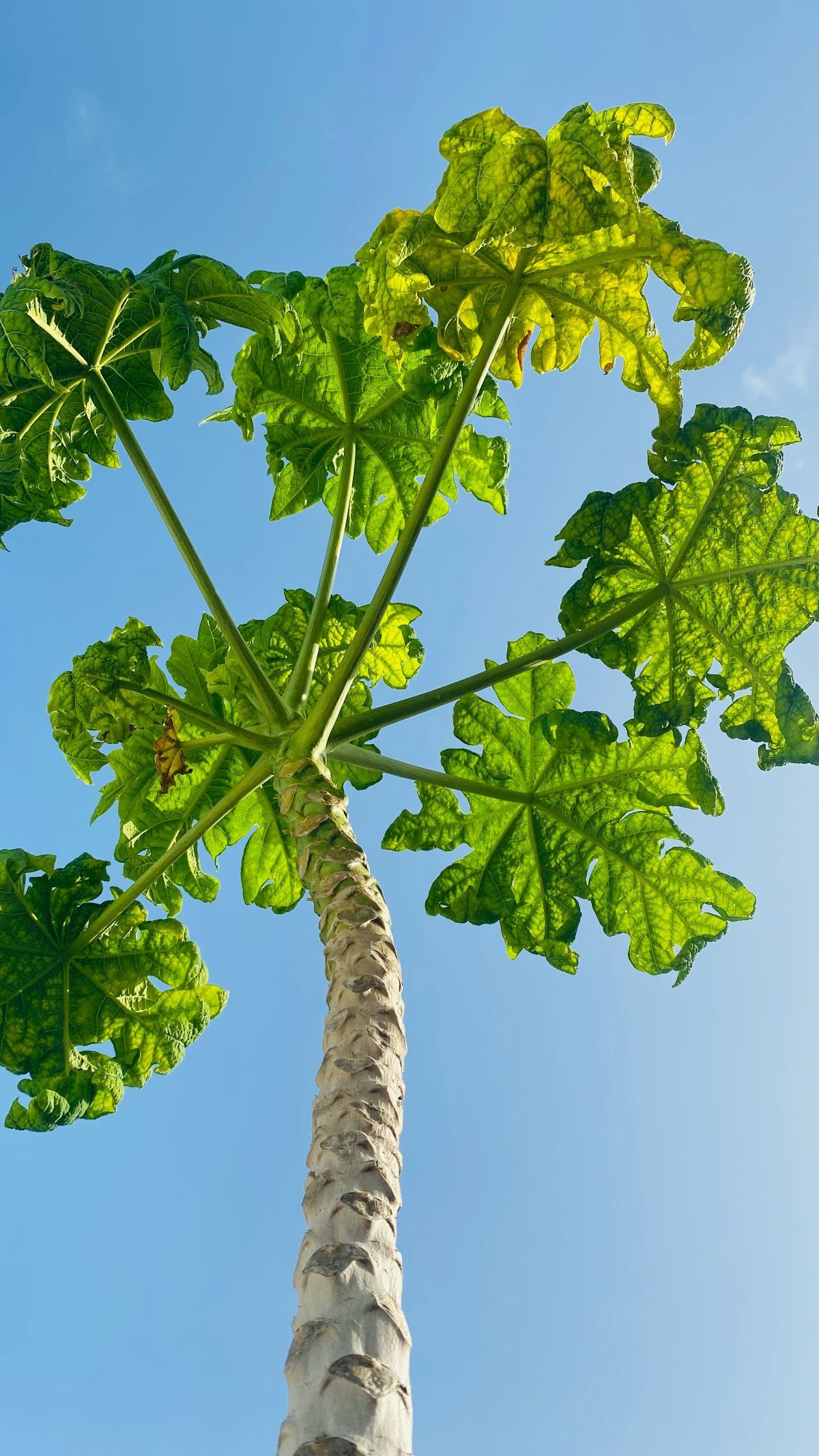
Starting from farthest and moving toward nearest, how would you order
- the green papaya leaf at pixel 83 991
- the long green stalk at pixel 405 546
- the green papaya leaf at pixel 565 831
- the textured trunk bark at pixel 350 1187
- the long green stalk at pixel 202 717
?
the green papaya leaf at pixel 565 831 < the green papaya leaf at pixel 83 991 < the long green stalk at pixel 202 717 < the long green stalk at pixel 405 546 < the textured trunk bark at pixel 350 1187

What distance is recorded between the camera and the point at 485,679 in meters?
3.70

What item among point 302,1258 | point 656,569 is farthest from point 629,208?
point 302,1258

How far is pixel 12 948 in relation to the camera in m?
3.78

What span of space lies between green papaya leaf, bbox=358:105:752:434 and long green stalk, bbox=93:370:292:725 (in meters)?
0.97

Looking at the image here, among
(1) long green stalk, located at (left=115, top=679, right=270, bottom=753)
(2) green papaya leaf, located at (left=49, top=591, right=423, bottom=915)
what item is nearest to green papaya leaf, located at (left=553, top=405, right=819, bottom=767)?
(2) green papaya leaf, located at (left=49, top=591, right=423, bottom=915)

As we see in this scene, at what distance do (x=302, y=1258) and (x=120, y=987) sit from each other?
6.96 feet

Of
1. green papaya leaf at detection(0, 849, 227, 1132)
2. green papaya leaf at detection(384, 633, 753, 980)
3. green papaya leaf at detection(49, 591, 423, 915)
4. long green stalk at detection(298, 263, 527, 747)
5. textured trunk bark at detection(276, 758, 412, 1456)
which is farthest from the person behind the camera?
green papaya leaf at detection(49, 591, 423, 915)

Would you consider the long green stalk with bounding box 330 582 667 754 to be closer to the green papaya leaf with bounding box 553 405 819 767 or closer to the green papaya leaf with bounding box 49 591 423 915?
the green papaya leaf with bounding box 553 405 819 767

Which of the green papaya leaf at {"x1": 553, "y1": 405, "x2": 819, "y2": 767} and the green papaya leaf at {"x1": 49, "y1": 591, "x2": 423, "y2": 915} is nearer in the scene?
the green papaya leaf at {"x1": 553, "y1": 405, "x2": 819, "y2": 767}

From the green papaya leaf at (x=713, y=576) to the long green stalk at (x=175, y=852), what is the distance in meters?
1.38

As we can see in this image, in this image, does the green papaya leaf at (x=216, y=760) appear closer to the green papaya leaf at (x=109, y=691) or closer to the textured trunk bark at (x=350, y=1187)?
the green papaya leaf at (x=109, y=691)

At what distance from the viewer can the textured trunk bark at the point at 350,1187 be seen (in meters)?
1.58

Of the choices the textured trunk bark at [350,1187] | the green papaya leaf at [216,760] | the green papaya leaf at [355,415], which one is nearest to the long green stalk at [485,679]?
the textured trunk bark at [350,1187]

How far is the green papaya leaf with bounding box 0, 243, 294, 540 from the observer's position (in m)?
3.27
